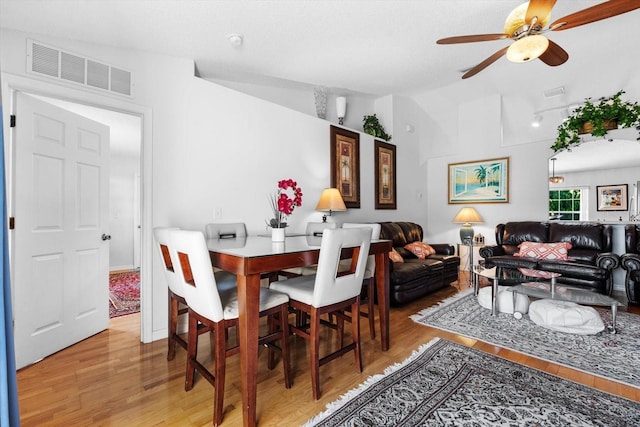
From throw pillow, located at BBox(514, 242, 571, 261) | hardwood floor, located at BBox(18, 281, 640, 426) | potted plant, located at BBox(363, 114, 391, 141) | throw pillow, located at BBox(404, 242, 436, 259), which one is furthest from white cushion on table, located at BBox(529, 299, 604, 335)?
potted plant, located at BBox(363, 114, 391, 141)

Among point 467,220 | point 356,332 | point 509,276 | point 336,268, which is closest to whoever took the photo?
point 336,268

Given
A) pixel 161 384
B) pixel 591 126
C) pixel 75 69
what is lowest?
pixel 161 384

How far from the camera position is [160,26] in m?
2.37

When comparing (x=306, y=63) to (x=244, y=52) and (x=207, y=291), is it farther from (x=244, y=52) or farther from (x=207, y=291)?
(x=207, y=291)

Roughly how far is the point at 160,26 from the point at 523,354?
3774 mm

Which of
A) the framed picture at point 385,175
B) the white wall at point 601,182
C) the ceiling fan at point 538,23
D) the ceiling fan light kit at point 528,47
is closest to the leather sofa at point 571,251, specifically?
the white wall at point 601,182

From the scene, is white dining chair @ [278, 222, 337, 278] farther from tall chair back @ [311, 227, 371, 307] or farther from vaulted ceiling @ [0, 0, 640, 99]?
vaulted ceiling @ [0, 0, 640, 99]

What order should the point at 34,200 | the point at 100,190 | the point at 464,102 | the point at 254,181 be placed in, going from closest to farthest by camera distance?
the point at 34,200 → the point at 100,190 → the point at 254,181 → the point at 464,102

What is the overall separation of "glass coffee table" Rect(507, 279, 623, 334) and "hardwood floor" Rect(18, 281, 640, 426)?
2.53ft

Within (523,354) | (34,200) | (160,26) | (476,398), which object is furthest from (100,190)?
(523,354)

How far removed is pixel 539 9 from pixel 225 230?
3.00 meters

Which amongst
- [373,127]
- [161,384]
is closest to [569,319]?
[161,384]

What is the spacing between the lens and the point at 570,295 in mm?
2766

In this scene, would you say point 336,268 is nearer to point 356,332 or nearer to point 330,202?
point 356,332
